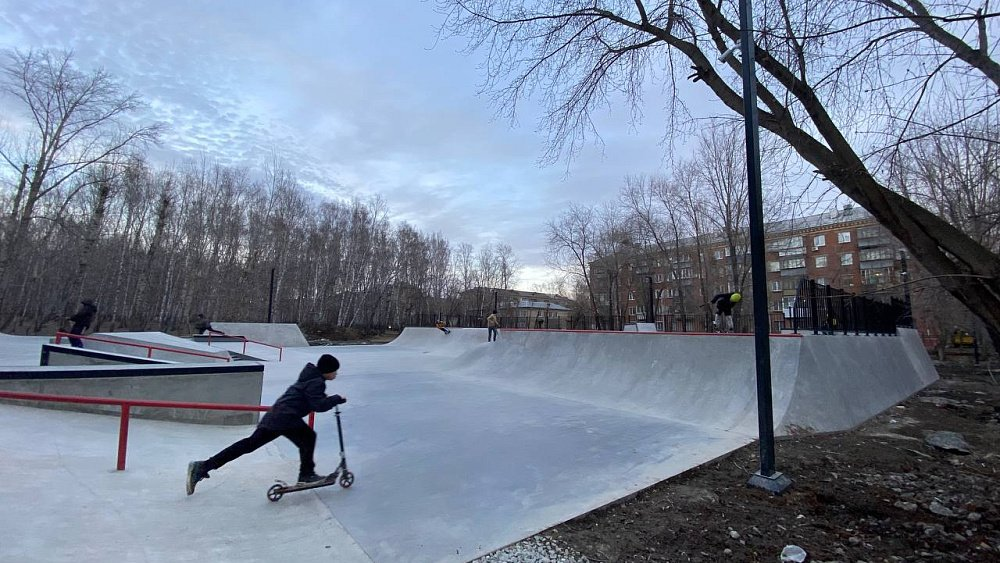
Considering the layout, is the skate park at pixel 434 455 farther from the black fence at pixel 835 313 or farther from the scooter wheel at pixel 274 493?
the black fence at pixel 835 313

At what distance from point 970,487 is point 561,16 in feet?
23.4

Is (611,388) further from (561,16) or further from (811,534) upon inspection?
(561,16)

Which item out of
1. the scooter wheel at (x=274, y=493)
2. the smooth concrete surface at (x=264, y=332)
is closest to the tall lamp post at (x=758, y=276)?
the scooter wheel at (x=274, y=493)

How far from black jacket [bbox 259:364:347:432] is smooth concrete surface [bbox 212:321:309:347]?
2393 cm

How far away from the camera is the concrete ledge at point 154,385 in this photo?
5137 millimetres

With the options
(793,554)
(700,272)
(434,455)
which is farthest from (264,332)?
(700,272)

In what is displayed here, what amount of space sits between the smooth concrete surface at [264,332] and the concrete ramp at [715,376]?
57.8 feet

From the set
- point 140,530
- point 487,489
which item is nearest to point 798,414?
point 487,489

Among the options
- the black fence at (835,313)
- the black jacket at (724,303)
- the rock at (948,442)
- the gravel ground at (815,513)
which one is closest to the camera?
the gravel ground at (815,513)

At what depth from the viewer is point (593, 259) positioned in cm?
4047

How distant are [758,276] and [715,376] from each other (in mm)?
3788

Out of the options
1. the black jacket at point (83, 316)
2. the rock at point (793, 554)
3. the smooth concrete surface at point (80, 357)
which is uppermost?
the black jacket at point (83, 316)

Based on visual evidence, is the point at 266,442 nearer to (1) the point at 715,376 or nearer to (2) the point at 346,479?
(2) the point at 346,479

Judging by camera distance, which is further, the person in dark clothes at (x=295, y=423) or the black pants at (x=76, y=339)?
the black pants at (x=76, y=339)
